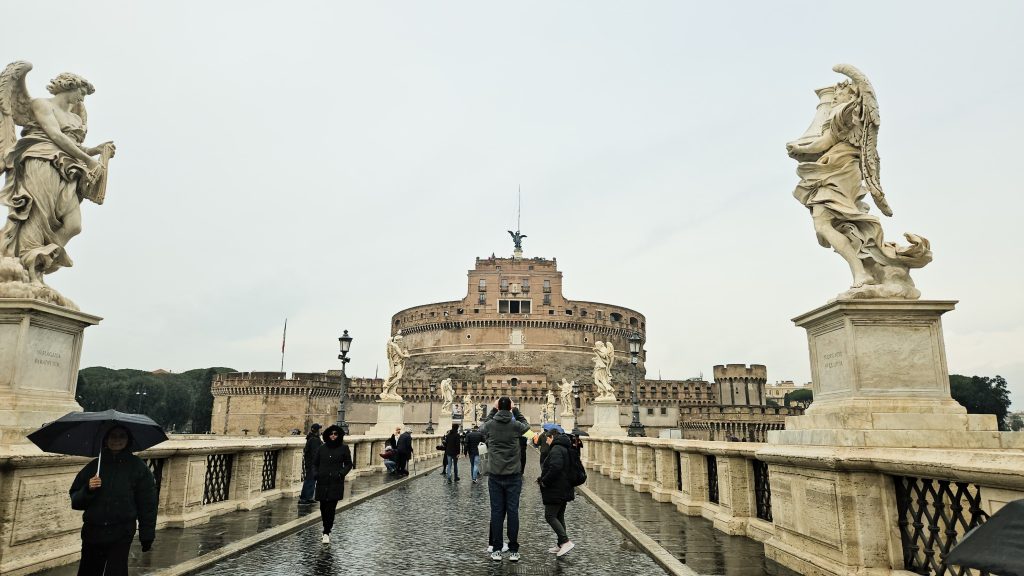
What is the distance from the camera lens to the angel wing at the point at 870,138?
18.3 ft

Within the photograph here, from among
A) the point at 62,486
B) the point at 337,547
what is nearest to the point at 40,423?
the point at 62,486

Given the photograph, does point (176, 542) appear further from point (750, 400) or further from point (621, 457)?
point (750, 400)

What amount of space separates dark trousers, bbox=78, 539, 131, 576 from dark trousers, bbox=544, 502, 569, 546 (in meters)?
3.76

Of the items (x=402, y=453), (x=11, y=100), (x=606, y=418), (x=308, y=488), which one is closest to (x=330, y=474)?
(x=308, y=488)

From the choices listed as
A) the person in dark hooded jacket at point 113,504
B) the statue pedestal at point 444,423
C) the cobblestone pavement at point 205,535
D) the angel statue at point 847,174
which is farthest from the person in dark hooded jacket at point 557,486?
the statue pedestal at point 444,423

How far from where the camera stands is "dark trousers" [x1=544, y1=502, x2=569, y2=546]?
20.9ft

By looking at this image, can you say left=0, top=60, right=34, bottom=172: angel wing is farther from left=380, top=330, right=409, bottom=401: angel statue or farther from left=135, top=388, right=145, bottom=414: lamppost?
left=135, top=388, right=145, bottom=414: lamppost

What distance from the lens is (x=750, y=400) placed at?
70.1 m

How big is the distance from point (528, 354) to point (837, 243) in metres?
73.0

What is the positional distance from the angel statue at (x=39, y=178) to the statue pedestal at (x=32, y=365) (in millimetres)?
270

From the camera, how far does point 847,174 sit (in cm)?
562

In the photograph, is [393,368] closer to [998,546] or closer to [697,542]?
[697,542]

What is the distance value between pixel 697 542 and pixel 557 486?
1640 mm

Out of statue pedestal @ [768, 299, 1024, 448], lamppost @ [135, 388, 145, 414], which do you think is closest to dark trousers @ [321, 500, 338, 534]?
statue pedestal @ [768, 299, 1024, 448]
